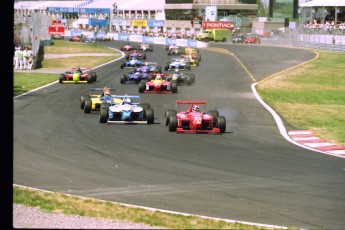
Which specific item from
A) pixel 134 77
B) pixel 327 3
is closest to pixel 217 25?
pixel 327 3

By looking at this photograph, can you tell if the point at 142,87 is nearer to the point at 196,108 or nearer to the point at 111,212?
the point at 196,108

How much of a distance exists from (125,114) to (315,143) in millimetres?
6570

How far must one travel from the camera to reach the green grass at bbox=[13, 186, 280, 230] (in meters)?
11.2

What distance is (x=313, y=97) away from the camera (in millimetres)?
35344

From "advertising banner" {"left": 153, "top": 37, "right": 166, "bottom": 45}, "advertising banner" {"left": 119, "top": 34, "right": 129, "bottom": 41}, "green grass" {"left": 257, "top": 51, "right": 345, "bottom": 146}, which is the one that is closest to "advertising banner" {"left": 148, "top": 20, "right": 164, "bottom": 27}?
"advertising banner" {"left": 119, "top": 34, "right": 129, "bottom": 41}

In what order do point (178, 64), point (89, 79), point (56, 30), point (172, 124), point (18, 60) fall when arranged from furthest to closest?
point (56, 30) → point (18, 60) → point (178, 64) → point (89, 79) → point (172, 124)

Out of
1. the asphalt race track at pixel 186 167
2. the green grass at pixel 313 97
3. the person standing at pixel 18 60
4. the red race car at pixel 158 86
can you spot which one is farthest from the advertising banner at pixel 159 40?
the asphalt race track at pixel 186 167

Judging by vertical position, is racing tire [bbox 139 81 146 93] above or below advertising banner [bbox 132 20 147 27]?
below

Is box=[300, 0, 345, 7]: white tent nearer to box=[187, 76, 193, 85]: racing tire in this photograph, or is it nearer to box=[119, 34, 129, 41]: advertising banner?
box=[119, 34, 129, 41]: advertising banner

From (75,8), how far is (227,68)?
103 m

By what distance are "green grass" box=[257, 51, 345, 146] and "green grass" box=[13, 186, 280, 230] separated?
435 inches

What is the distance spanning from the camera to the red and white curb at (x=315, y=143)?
20.0 meters

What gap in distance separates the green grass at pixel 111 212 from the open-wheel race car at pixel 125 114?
10651 mm
